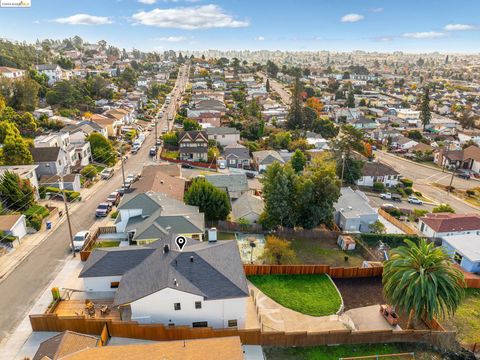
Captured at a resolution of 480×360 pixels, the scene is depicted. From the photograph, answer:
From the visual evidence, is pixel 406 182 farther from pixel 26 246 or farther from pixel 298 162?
pixel 26 246

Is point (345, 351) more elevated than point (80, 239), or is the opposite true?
point (80, 239)

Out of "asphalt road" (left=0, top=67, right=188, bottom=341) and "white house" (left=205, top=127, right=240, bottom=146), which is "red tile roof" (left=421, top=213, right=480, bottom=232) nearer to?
"asphalt road" (left=0, top=67, right=188, bottom=341)

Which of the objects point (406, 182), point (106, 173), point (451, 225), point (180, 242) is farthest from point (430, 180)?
point (106, 173)

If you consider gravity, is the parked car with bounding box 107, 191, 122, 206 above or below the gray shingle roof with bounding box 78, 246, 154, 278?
below

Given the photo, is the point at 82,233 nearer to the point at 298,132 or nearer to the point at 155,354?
the point at 155,354

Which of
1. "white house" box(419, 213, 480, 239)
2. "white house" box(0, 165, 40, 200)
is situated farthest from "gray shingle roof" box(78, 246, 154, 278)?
"white house" box(419, 213, 480, 239)

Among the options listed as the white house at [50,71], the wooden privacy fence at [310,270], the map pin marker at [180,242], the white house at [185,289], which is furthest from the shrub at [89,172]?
the white house at [50,71]

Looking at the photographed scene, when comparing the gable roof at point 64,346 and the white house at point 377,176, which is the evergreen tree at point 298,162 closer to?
the white house at point 377,176
